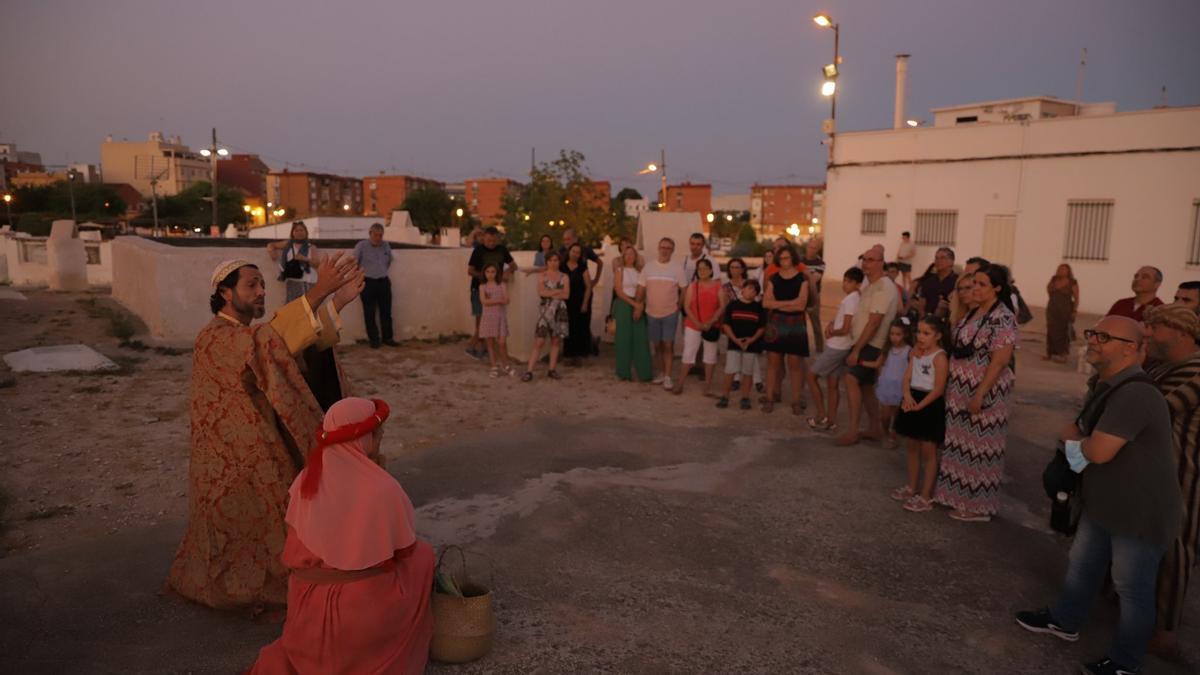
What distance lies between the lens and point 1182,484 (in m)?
4.05

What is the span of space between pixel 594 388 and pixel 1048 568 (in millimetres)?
5559

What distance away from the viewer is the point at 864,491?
6328 mm

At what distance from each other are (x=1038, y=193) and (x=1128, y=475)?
2082cm

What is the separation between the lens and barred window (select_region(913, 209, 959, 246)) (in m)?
23.8

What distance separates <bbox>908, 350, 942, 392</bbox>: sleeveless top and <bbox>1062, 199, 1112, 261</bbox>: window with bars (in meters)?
18.1

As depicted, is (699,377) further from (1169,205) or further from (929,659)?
(1169,205)

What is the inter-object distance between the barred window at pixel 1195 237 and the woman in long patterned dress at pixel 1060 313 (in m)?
9.14

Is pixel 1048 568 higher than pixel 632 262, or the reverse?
pixel 632 262

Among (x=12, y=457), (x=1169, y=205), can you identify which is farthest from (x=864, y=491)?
(x=1169, y=205)

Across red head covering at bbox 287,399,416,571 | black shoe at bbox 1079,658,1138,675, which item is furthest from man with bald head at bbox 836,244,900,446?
red head covering at bbox 287,399,416,571

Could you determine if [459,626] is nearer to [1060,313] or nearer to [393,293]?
[393,293]

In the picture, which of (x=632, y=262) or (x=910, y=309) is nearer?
(x=910, y=309)

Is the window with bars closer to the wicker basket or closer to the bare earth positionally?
the bare earth

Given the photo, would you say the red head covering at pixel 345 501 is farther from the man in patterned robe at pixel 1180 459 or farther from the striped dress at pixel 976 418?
the striped dress at pixel 976 418
